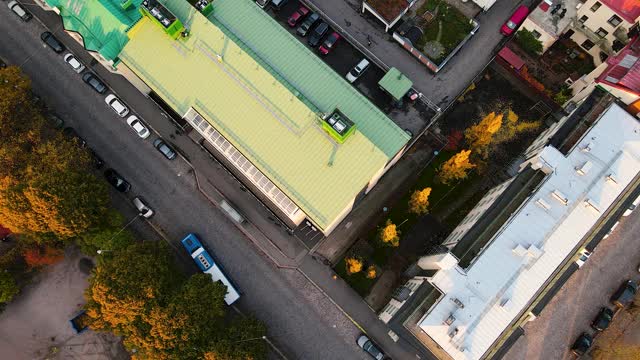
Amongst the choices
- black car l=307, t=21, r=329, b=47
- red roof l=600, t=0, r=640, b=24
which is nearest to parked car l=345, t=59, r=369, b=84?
black car l=307, t=21, r=329, b=47

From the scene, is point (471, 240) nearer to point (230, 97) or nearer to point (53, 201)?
point (230, 97)

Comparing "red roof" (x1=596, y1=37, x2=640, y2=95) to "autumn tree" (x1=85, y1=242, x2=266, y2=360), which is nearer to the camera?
"autumn tree" (x1=85, y1=242, x2=266, y2=360)

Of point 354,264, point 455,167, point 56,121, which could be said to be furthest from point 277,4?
point 354,264

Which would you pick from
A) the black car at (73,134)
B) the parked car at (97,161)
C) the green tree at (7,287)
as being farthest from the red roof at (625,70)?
the green tree at (7,287)

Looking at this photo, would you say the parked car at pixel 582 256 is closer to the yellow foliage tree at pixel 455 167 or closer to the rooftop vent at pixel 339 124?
the yellow foliage tree at pixel 455 167

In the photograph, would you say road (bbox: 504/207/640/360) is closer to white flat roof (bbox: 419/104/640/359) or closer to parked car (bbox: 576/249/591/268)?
parked car (bbox: 576/249/591/268)

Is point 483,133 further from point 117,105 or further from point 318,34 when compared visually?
point 117,105
